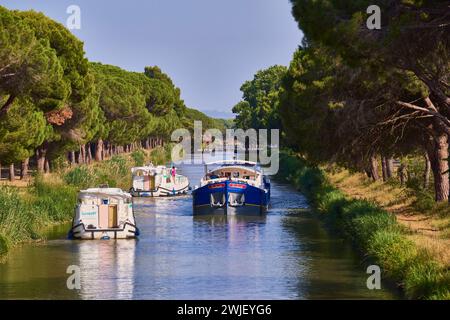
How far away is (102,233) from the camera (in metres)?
41.2

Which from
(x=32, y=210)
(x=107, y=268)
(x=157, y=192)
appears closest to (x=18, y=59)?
(x=32, y=210)

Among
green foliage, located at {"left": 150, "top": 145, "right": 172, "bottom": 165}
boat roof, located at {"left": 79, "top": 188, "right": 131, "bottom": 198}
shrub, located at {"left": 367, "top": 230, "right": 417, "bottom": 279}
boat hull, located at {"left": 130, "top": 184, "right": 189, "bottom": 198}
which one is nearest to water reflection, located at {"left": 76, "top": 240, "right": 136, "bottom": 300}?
boat roof, located at {"left": 79, "top": 188, "right": 131, "bottom": 198}

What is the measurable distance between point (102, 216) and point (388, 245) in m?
16.2

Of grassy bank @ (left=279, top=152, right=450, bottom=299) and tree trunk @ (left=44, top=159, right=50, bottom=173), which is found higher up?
tree trunk @ (left=44, top=159, right=50, bottom=173)

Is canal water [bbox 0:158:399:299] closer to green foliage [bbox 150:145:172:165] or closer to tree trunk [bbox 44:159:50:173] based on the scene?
tree trunk [bbox 44:159:50:173]

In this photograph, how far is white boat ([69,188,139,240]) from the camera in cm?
4088

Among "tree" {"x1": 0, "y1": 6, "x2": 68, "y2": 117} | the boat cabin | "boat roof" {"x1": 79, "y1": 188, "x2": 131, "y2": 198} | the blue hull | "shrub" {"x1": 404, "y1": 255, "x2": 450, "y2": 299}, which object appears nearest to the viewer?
"shrub" {"x1": 404, "y1": 255, "x2": 450, "y2": 299}

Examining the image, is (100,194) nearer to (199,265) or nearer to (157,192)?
(199,265)

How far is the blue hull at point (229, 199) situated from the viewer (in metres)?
53.3

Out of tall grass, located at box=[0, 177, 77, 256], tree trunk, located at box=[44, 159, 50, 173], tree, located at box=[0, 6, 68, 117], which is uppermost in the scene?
tree, located at box=[0, 6, 68, 117]

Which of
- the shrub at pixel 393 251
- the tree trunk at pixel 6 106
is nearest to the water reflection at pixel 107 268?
the shrub at pixel 393 251

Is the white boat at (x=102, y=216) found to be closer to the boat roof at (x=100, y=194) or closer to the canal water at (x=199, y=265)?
the boat roof at (x=100, y=194)

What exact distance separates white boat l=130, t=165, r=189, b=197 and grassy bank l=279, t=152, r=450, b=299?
17.2 m
